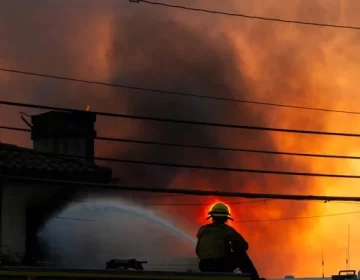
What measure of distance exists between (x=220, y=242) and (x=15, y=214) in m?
13.3

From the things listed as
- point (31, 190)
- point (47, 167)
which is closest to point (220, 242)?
point (47, 167)

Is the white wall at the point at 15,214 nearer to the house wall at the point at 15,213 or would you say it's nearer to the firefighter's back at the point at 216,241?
the house wall at the point at 15,213

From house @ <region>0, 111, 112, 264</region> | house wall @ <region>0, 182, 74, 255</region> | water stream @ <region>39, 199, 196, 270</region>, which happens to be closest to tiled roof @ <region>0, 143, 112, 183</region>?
house @ <region>0, 111, 112, 264</region>

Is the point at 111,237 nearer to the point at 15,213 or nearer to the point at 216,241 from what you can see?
the point at 15,213

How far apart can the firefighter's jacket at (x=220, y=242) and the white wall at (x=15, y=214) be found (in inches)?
498

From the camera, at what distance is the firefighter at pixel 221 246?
8.40 metres

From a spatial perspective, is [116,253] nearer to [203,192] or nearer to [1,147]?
[1,147]

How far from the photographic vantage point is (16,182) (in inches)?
830

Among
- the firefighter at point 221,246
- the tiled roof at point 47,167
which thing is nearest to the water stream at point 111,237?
the tiled roof at point 47,167

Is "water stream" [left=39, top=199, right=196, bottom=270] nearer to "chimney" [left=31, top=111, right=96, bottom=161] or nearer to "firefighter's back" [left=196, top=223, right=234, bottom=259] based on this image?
"chimney" [left=31, top=111, right=96, bottom=161]

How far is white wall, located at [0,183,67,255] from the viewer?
20.7m

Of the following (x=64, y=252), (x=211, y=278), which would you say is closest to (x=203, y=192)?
(x=64, y=252)

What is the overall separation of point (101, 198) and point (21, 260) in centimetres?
639

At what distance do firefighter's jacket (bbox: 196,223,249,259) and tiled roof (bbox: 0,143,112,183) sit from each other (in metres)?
12.8
